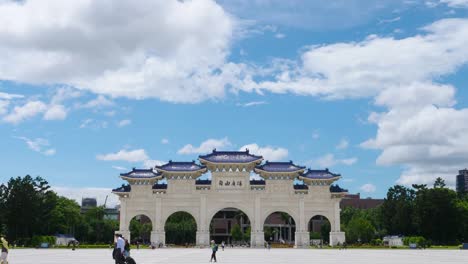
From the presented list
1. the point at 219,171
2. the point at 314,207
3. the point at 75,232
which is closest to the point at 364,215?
the point at 314,207

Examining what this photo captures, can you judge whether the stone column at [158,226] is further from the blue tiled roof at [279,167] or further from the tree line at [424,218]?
the tree line at [424,218]

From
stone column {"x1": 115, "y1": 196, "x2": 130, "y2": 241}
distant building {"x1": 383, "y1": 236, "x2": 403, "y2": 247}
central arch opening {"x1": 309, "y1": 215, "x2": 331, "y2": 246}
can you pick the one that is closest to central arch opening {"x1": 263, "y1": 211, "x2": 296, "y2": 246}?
central arch opening {"x1": 309, "y1": 215, "x2": 331, "y2": 246}

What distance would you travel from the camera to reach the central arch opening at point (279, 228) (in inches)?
3890

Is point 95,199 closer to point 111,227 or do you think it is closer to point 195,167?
point 111,227

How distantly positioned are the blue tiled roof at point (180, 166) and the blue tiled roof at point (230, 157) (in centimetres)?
133

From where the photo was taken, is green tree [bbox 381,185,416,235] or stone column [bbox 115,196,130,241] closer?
stone column [bbox 115,196,130,241]

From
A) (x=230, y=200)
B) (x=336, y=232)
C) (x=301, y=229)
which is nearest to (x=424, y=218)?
(x=336, y=232)

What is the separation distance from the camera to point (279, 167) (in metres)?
59.7

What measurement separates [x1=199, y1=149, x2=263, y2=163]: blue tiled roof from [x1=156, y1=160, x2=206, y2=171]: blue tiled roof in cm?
133

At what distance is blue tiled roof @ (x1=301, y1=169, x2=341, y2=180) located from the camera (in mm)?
59906

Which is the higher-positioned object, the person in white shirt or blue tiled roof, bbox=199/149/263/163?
blue tiled roof, bbox=199/149/263/163
